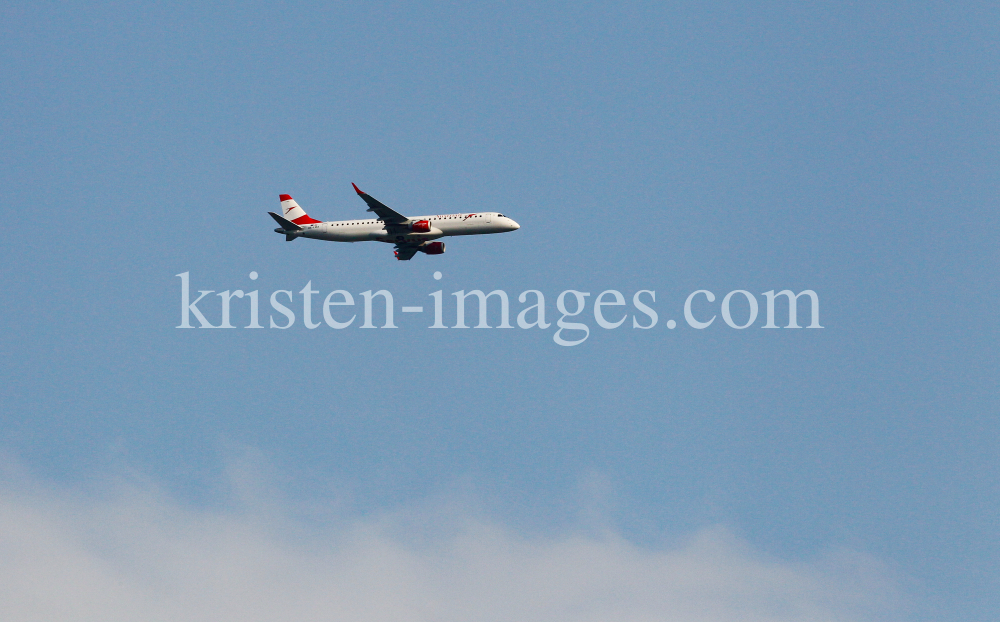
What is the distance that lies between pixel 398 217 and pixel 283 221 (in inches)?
474

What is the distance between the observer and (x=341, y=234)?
105 m

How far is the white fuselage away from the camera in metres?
102

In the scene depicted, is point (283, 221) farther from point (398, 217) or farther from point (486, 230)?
point (486, 230)

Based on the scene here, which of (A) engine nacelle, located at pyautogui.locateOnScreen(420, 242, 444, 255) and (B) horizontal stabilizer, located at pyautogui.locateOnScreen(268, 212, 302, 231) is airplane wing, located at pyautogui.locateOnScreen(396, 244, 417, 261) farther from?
(B) horizontal stabilizer, located at pyautogui.locateOnScreen(268, 212, 302, 231)

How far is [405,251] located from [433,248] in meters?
2.83

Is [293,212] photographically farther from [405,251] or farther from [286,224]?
[405,251]

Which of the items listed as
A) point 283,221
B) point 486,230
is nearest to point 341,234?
point 283,221

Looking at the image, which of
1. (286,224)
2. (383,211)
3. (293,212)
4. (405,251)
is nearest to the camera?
(383,211)

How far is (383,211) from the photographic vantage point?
10056cm

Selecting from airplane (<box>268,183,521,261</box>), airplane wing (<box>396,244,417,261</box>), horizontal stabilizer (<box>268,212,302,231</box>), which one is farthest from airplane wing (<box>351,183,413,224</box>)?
horizontal stabilizer (<box>268,212,302,231</box>)

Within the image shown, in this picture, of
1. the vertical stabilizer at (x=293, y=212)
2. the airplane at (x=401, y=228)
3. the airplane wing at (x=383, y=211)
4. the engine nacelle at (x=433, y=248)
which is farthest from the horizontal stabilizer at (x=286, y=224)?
the engine nacelle at (x=433, y=248)

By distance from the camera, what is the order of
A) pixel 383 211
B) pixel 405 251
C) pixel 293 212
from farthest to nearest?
1. pixel 293 212
2. pixel 405 251
3. pixel 383 211

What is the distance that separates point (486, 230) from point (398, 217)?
823 centimetres

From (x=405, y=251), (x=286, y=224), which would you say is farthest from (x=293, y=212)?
(x=405, y=251)
